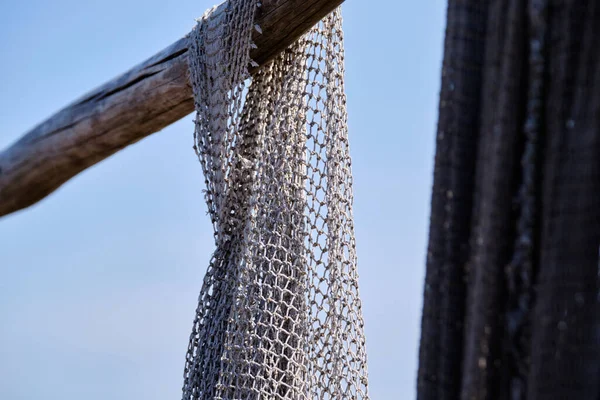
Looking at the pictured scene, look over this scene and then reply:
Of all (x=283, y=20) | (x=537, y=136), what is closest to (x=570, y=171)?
(x=537, y=136)

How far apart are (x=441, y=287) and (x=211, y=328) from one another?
3.05 feet

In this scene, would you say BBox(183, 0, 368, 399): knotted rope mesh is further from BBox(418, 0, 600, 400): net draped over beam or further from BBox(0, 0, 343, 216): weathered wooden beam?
BBox(418, 0, 600, 400): net draped over beam

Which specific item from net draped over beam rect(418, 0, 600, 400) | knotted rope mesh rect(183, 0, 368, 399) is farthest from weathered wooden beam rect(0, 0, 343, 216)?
net draped over beam rect(418, 0, 600, 400)

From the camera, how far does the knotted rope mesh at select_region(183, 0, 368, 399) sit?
1528 mm

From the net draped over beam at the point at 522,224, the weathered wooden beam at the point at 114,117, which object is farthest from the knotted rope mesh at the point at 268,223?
the net draped over beam at the point at 522,224

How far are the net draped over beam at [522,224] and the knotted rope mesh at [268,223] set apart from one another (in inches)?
33.2

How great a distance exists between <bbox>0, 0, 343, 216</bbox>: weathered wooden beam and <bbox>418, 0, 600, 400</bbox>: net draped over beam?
0.87 metres

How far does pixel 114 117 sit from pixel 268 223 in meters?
0.39

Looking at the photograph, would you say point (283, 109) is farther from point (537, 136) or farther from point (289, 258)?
point (537, 136)

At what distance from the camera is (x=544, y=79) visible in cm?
66

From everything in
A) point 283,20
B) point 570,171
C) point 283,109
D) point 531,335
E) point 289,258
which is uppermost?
point 283,20

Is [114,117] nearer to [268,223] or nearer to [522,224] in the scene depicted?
[268,223]

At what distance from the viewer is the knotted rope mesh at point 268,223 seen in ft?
5.01

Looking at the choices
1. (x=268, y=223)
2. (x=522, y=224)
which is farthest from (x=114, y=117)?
(x=522, y=224)
